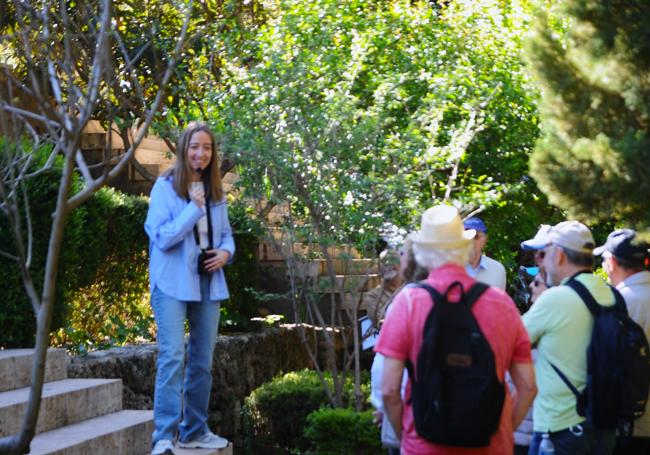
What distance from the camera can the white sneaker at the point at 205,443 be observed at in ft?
22.5

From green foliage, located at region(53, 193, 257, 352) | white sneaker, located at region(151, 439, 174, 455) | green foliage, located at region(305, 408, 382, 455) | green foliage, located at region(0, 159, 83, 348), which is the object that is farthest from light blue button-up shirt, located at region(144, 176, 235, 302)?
green foliage, located at region(305, 408, 382, 455)

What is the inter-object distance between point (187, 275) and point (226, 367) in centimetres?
450

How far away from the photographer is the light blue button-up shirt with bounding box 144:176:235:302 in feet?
21.1

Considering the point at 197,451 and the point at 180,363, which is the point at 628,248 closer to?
the point at 180,363

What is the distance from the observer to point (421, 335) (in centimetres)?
418

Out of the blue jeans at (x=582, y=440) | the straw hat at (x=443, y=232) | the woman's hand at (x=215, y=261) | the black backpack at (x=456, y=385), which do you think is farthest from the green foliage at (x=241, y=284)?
the black backpack at (x=456, y=385)

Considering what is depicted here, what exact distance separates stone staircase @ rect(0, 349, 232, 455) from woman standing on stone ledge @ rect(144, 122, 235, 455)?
0.36 metres

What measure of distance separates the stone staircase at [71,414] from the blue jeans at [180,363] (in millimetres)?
272

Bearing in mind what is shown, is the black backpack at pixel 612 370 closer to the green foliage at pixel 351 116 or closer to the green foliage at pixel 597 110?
the green foliage at pixel 597 110

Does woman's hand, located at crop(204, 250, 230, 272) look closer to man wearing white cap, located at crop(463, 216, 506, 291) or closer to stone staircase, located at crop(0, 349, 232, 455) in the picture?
stone staircase, located at crop(0, 349, 232, 455)

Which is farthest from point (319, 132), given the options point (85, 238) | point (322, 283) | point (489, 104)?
point (489, 104)

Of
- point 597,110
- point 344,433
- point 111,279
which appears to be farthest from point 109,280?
point 597,110

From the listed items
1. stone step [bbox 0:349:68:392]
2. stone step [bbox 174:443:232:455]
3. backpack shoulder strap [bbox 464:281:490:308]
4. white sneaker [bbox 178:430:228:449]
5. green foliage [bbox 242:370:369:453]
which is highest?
backpack shoulder strap [bbox 464:281:490:308]

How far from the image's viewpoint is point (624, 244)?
621cm
